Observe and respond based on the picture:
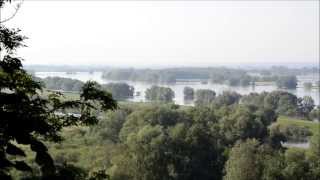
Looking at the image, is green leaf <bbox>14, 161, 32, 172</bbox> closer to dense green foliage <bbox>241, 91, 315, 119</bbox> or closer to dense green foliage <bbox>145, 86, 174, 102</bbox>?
dense green foliage <bbox>241, 91, 315, 119</bbox>

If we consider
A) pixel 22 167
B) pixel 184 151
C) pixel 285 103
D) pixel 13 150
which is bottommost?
pixel 285 103

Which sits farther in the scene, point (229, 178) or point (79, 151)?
point (79, 151)

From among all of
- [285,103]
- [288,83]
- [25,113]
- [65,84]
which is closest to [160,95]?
[285,103]

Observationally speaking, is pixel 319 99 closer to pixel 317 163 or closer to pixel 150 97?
pixel 150 97

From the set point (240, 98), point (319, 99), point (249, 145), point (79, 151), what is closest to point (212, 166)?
point (249, 145)

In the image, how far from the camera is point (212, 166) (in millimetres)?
45656

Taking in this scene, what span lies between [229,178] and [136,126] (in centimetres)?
2078

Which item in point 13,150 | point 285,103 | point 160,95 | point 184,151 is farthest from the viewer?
point 160,95

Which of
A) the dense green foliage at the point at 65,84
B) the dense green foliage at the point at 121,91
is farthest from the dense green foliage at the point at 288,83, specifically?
the dense green foliage at the point at 65,84

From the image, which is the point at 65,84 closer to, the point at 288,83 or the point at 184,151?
the point at 184,151

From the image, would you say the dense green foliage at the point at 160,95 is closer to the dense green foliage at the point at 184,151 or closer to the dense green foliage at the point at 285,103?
the dense green foliage at the point at 285,103

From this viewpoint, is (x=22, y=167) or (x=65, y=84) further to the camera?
(x=65, y=84)

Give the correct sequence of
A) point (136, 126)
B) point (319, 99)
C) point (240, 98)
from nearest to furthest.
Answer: point (136, 126)
point (240, 98)
point (319, 99)

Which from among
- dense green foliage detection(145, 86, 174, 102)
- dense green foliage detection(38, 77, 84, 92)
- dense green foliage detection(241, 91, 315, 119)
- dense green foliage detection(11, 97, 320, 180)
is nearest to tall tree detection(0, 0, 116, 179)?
dense green foliage detection(11, 97, 320, 180)
